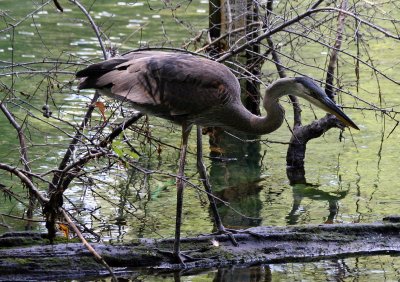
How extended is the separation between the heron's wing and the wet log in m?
1.08

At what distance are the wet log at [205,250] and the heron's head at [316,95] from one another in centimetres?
96

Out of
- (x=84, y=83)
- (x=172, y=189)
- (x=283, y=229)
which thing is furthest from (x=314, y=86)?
(x=172, y=189)

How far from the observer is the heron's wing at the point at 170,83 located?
7.44 metres

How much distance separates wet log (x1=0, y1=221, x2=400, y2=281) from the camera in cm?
697

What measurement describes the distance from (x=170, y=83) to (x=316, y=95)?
116 centimetres

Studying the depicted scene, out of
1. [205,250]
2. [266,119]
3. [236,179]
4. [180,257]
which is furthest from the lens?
[236,179]

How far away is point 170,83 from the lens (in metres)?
7.52

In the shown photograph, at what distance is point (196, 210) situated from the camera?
9391mm

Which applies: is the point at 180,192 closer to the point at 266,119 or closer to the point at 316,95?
the point at 266,119

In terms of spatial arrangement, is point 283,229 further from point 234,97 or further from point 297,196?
point 297,196

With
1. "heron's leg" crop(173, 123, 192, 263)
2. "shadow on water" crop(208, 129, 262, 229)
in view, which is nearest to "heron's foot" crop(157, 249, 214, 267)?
"heron's leg" crop(173, 123, 192, 263)

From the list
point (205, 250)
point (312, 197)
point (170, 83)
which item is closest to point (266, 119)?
point (170, 83)

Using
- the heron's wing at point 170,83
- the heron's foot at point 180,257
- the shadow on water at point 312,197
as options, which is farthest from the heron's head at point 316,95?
the shadow on water at point 312,197

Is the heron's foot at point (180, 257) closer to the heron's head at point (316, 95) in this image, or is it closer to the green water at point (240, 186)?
the green water at point (240, 186)
